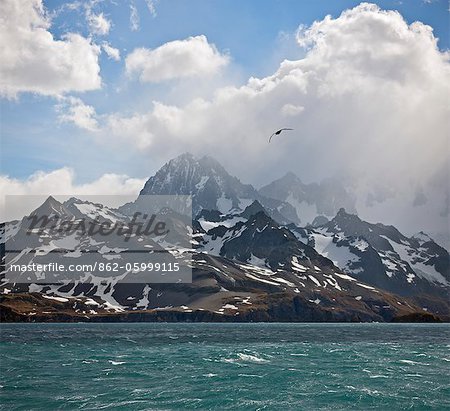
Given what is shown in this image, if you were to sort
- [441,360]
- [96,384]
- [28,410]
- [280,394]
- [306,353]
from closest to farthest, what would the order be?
[28,410], [280,394], [96,384], [441,360], [306,353]

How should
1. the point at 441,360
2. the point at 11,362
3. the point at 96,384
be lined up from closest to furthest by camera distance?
the point at 96,384, the point at 11,362, the point at 441,360

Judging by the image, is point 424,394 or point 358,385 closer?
point 424,394

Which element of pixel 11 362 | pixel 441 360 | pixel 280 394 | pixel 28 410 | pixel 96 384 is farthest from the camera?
pixel 441 360

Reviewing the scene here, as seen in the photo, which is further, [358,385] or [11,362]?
[11,362]

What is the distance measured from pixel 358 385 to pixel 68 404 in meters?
31.7

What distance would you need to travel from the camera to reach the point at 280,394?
181 ft

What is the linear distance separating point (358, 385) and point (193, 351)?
49754 millimetres

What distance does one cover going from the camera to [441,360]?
288 ft

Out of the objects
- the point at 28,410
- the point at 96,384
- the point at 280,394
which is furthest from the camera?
the point at 96,384

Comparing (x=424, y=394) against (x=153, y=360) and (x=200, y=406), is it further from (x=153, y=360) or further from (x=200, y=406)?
(x=153, y=360)

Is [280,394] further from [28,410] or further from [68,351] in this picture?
[68,351]

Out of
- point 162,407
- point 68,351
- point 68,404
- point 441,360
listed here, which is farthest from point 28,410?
point 441,360

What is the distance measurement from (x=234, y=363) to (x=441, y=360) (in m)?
34.2

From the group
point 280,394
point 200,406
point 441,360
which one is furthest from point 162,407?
point 441,360
